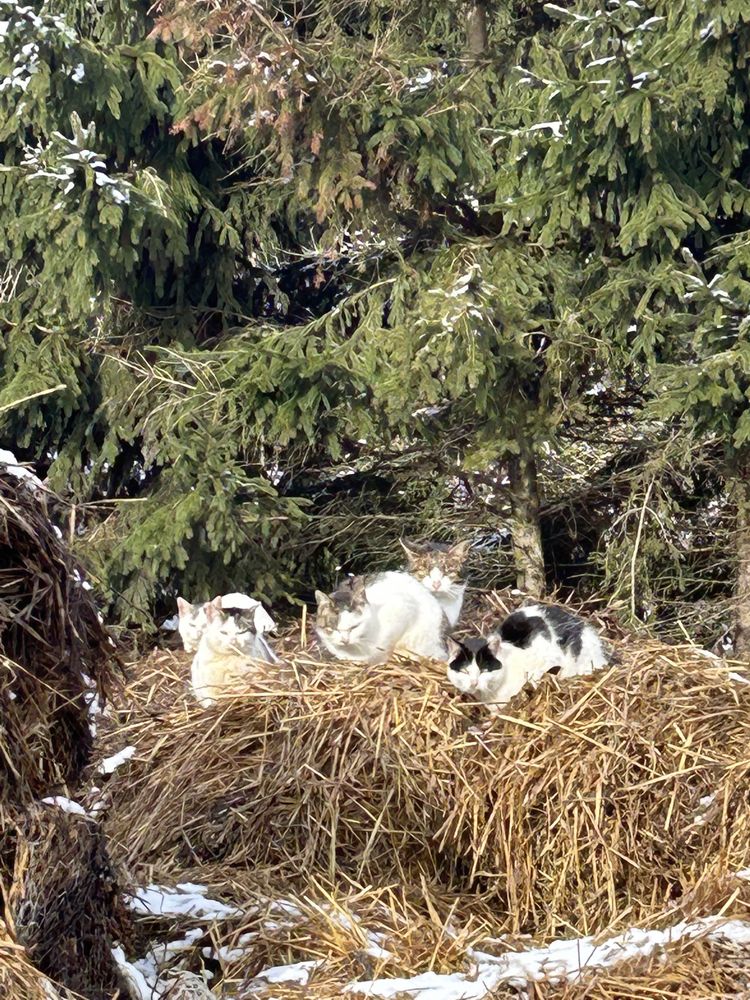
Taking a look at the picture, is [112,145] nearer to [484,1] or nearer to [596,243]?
[484,1]

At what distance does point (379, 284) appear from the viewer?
26.7ft

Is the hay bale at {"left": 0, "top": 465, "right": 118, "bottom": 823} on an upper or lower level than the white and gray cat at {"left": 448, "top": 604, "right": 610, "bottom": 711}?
upper

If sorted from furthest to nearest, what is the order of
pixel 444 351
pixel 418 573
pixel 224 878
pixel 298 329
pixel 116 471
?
pixel 116 471 → pixel 298 329 → pixel 444 351 → pixel 418 573 → pixel 224 878

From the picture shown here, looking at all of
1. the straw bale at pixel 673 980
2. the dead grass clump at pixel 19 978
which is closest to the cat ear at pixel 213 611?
the straw bale at pixel 673 980

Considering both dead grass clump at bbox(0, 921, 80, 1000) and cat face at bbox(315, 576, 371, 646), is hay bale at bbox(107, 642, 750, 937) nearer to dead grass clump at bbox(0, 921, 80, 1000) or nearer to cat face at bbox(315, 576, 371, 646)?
cat face at bbox(315, 576, 371, 646)

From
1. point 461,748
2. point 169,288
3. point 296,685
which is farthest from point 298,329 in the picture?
point 461,748

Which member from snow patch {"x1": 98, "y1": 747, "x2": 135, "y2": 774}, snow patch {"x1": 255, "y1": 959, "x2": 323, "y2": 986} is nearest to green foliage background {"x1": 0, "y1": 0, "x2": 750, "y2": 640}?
snow patch {"x1": 98, "y1": 747, "x2": 135, "y2": 774}

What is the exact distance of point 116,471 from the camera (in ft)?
29.7

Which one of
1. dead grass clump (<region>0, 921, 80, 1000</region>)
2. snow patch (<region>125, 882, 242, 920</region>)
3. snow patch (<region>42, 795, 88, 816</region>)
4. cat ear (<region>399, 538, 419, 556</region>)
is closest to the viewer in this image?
dead grass clump (<region>0, 921, 80, 1000</region>)

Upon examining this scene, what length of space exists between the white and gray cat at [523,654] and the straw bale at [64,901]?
5.07 feet

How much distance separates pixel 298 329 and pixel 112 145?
1.54 m

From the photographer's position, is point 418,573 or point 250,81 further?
point 250,81

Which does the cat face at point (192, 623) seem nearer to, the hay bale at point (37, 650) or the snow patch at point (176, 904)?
the snow patch at point (176, 904)

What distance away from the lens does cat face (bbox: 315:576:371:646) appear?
5629 mm
